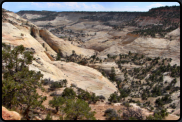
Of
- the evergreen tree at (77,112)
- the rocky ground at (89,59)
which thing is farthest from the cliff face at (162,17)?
the evergreen tree at (77,112)

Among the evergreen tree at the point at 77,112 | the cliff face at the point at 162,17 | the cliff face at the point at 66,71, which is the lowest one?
the evergreen tree at the point at 77,112

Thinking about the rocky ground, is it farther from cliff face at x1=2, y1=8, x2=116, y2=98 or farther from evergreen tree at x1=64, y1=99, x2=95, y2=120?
evergreen tree at x1=64, y1=99, x2=95, y2=120

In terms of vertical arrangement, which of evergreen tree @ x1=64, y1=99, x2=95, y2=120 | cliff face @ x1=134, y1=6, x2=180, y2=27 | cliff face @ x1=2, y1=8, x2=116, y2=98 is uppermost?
cliff face @ x1=134, y1=6, x2=180, y2=27

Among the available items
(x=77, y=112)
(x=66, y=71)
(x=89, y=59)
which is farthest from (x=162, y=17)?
(x=77, y=112)

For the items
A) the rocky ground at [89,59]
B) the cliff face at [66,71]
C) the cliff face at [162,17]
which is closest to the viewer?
the cliff face at [66,71]

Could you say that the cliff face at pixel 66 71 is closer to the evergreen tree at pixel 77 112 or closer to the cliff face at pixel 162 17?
the evergreen tree at pixel 77 112

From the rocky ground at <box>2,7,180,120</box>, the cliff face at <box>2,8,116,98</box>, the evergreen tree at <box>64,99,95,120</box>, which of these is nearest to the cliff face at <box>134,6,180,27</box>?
the rocky ground at <box>2,7,180,120</box>

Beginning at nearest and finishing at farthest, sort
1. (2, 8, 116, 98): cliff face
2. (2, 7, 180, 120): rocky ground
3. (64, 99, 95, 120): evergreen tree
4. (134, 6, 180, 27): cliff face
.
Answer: (64, 99, 95, 120): evergreen tree → (2, 8, 116, 98): cliff face → (2, 7, 180, 120): rocky ground → (134, 6, 180, 27): cliff face

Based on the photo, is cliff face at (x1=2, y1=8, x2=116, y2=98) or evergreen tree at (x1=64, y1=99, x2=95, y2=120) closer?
evergreen tree at (x1=64, y1=99, x2=95, y2=120)

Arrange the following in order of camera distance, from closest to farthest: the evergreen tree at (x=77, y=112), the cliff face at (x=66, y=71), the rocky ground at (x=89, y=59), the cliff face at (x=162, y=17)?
the evergreen tree at (x=77, y=112) → the cliff face at (x=66, y=71) → the rocky ground at (x=89, y=59) → the cliff face at (x=162, y=17)

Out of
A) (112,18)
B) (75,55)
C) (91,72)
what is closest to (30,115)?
(91,72)

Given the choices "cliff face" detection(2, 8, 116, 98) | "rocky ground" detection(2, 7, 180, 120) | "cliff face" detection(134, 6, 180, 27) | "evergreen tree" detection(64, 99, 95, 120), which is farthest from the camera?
"cliff face" detection(134, 6, 180, 27)

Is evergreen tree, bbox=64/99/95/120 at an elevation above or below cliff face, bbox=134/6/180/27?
below

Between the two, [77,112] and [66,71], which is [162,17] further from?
[77,112]
